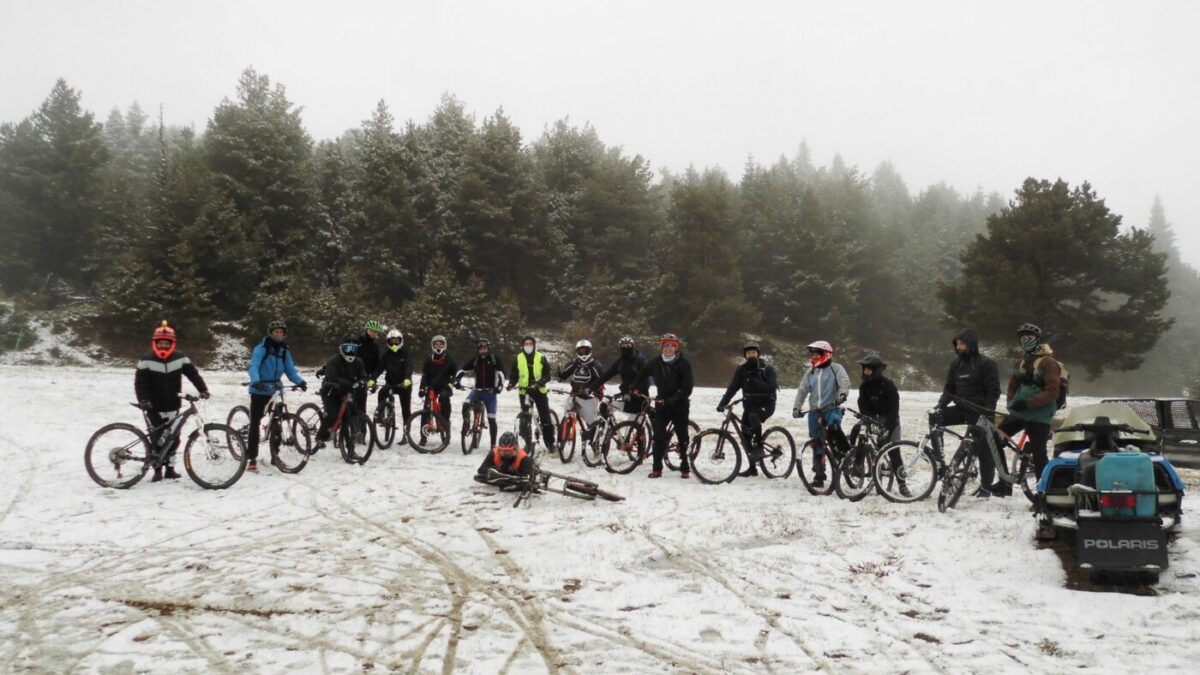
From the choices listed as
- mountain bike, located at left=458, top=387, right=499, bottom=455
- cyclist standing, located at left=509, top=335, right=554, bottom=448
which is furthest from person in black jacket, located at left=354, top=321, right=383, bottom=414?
cyclist standing, located at left=509, top=335, right=554, bottom=448

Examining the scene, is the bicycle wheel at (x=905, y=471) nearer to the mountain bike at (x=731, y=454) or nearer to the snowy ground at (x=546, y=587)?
the snowy ground at (x=546, y=587)

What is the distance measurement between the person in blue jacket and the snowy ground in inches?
48.9

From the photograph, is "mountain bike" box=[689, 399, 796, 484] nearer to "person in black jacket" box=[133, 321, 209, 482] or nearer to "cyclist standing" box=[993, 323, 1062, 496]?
"cyclist standing" box=[993, 323, 1062, 496]

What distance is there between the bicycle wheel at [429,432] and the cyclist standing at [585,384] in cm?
257

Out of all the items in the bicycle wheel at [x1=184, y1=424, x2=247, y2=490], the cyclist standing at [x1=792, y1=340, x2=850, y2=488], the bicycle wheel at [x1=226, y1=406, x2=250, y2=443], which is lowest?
the bicycle wheel at [x1=184, y1=424, x2=247, y2=490]

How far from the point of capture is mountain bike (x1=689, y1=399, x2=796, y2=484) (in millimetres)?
10484

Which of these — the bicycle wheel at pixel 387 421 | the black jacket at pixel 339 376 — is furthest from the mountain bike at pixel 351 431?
the bicycle wheel at pixel 387 421

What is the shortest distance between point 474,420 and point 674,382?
15.0ft

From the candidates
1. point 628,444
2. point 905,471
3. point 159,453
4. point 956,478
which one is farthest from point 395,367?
point 956,478

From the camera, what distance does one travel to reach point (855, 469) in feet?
30.6

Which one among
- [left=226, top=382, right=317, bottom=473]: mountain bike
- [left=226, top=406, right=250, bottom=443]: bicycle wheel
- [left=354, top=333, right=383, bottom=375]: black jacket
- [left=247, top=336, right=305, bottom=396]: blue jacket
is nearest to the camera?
[left=247, top=336, right=305, bottom=396]: blue jacket

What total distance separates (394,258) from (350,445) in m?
25.5

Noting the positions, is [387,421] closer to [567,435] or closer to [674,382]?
[567,435]

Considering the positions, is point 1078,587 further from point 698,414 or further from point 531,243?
point 531,243
